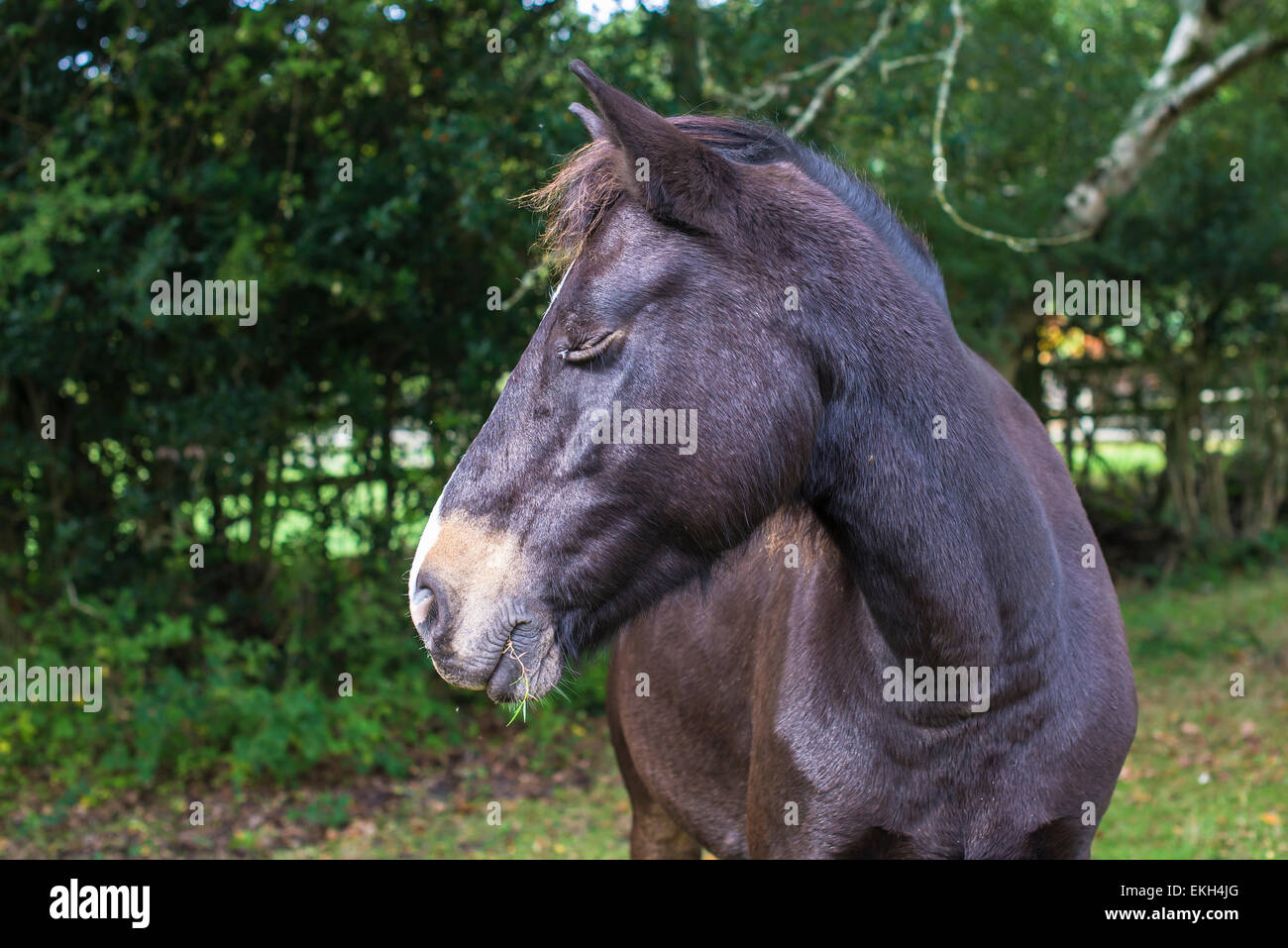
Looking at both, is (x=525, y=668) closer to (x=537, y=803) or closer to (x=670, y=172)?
(x=670, y=172)

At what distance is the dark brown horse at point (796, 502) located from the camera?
7.01 ft

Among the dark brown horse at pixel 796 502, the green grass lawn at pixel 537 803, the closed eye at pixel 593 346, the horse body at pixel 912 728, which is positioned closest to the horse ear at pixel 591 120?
the dark brown horse at pixel 796 502

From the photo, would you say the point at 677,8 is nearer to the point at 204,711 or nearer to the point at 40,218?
the point at 40,218

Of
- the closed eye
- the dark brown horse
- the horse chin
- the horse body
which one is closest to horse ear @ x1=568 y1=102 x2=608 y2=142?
the dark brown horse

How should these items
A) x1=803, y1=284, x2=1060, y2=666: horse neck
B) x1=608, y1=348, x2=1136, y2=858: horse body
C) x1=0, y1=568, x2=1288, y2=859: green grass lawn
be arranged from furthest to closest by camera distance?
1. x1=0, y1=568, x2=1288, y2=859: green grass lawn
2. x1=608, y1=348, x2=1136, y2=858: horse body
3. x1=803, y1=284, x2=1060, y2=666: horse neck

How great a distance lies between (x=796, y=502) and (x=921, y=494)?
0.90 ft

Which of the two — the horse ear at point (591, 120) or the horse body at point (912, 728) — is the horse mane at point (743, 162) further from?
the horse body at point (912, 728)

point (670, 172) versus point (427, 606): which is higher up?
point (670, 172)

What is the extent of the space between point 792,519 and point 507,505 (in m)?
0.71

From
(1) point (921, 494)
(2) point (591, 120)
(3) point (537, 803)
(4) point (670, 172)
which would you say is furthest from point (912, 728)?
(3) point (537, 803)

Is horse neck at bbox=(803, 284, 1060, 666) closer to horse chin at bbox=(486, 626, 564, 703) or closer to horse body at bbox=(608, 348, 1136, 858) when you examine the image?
horse body at bbox=(608, 348, 1136, 858)

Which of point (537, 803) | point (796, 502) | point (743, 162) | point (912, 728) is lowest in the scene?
point (537, 803)

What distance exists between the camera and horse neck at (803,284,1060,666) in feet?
7.33

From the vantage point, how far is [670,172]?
215 cm
